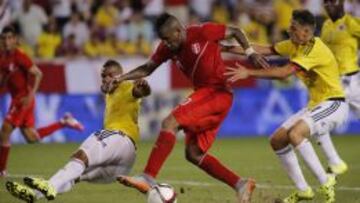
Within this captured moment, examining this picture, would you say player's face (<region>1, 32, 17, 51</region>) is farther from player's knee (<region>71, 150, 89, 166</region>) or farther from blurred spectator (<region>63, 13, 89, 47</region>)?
blurred spectator (<region>63, 13, 89, 47</region>)

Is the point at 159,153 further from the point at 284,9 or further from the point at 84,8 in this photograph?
the point at 284,9

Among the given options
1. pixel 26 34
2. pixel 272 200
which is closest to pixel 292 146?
pixel 272 200

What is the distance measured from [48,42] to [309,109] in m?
11.2

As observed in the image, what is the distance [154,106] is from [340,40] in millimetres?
5924

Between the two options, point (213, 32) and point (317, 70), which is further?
point (317, 70)

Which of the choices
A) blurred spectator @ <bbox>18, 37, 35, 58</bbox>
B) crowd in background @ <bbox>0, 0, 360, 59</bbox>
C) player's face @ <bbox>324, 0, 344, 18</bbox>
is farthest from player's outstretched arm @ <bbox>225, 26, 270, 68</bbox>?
blurred spectator @ <bbox>18, 37, 35, 58</bbox>

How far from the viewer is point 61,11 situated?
21734 mm

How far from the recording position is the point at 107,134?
9.99 metres

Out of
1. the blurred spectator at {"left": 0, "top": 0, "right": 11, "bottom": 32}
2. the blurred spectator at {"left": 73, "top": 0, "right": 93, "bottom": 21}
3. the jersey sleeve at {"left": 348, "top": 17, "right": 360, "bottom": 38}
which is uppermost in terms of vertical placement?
the blurred spectator at {"left": 0, "top": 0, "right": 11, "bottom": 32}

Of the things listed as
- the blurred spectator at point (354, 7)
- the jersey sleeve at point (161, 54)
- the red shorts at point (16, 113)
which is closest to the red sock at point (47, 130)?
the red shorts at point (16, 113)

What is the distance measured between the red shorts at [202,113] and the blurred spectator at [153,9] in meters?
12.6

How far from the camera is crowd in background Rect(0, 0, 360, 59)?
20984mm

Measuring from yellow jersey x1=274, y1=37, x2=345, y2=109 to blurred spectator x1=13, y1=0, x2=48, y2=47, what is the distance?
11253 mm

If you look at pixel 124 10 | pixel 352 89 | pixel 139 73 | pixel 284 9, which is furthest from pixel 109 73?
pixel 284 9
